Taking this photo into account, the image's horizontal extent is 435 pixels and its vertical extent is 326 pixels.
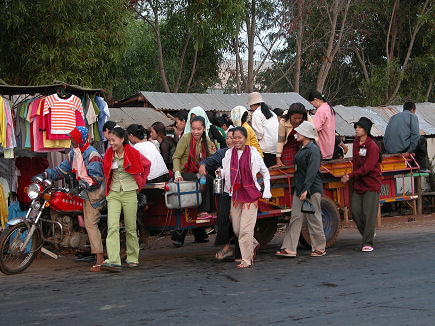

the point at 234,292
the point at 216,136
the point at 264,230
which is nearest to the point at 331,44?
the point at 216,136

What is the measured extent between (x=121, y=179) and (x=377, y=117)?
14905mm

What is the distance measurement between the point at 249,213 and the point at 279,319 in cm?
300

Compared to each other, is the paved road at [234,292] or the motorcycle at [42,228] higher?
the motorcycle at [42,228]

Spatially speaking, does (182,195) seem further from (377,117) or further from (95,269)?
(377,117)

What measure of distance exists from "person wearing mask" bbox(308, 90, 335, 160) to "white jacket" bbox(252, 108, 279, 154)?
2.15 ft

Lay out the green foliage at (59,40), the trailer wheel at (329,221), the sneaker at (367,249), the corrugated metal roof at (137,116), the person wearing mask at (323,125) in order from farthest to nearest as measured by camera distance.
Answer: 1. the corrugated metal roof at (137,116)
2. the green foliage at (59,40)
3. the person wearing mask at (323,125)
4. the trailer wheel at (329,221)
5. the sneaker at (367,249)

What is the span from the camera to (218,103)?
19344mm

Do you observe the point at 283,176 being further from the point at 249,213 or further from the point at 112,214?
the point at 112,214

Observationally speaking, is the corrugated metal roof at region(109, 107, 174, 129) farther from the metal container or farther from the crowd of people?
the metal container

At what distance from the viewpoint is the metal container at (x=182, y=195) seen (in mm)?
8180

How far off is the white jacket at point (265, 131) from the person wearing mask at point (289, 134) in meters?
0.34

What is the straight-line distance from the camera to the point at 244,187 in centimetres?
827

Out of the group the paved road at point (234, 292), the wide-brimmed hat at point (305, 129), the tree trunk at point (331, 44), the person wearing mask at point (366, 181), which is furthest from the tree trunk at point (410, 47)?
the wide-brimmed hat at point (305, 129)

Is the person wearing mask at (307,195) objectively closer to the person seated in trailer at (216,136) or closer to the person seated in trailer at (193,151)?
the person seated in trailer at (193,151)
